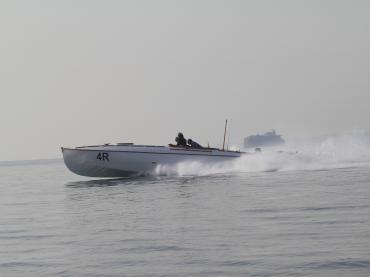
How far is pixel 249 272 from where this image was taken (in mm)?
9492

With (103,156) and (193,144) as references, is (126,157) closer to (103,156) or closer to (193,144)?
(103,156)

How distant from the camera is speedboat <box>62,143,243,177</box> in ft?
124

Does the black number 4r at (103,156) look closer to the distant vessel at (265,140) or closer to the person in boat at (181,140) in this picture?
the person in boat at (181,140)

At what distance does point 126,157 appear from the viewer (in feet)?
125

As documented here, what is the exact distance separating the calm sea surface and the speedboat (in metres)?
15.0

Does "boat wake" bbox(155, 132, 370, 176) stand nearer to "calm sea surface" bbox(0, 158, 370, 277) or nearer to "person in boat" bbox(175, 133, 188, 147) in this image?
"person in boat" bbox(175, 133, 188, 147)

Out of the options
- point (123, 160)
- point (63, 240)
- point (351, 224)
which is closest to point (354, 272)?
point (351, 224)

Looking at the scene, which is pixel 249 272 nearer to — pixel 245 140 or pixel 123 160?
pixel 123 160

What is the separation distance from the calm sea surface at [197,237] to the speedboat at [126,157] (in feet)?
49.1

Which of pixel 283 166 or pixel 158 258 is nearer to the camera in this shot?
pixel 158 258

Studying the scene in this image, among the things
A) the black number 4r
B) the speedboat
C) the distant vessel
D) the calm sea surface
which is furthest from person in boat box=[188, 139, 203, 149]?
the distant vessel

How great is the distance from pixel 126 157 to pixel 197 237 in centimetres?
2528

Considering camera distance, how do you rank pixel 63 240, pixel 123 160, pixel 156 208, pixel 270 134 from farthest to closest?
pixel 270 134
pixel 123 160
pixel 156 208
pixel 63 240

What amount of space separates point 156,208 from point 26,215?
441 cm
